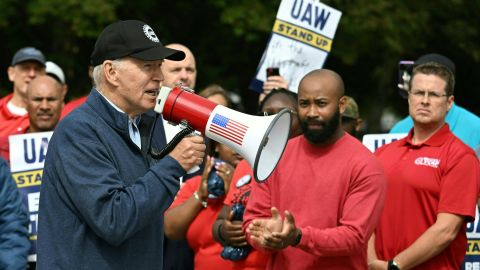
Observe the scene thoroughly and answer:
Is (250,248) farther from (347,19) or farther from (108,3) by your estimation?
(347,19)

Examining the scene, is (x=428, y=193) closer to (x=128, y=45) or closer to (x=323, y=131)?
(x=323, y=131)

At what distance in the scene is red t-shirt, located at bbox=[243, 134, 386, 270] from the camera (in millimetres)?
5234

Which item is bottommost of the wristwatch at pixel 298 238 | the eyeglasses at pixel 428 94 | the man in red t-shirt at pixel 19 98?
the wristwatch at pixel 298 238

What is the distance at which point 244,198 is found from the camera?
604 centimetres

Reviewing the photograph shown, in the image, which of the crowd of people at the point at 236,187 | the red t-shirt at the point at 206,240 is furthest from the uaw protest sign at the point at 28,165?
the red t-shirt at the point at 206,240

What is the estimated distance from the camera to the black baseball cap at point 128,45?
4379 mm

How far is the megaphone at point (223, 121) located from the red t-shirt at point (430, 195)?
1.75 meters

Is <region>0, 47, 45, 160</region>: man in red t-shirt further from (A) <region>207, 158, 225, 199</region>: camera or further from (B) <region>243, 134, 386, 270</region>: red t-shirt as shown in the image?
(B) <region>243, 134, 386, 270</region>: red t-shirt

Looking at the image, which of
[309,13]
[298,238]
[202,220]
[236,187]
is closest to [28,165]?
[202,220]

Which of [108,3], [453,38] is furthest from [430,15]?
[108,3]

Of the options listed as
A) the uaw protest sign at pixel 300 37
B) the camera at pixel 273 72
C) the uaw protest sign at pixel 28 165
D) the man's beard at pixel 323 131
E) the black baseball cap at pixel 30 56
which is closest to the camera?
the man's beard at pixel 323 131

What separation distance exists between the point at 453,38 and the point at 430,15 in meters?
0.79

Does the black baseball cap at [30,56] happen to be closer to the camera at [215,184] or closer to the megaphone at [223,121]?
the camera at [215,184]

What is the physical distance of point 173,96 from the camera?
447cm
